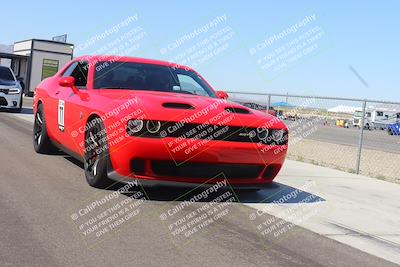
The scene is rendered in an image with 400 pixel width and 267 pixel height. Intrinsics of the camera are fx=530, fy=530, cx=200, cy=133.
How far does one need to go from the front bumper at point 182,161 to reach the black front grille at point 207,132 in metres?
0.05

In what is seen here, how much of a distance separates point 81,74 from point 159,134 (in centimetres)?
237

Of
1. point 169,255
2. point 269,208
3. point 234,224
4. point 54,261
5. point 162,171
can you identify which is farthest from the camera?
point 269,208

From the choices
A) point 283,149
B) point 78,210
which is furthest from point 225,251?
point 283,149

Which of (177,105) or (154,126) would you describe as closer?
(154,126)

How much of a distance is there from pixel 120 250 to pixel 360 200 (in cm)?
387

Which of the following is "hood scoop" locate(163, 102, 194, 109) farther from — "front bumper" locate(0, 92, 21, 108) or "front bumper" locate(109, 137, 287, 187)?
"front bumper" locate(0, 92, 21, 108)

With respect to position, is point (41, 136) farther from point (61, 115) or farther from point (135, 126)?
point (135, 126)

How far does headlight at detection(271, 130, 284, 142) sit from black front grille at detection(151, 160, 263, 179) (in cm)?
46

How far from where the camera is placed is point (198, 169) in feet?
17.5

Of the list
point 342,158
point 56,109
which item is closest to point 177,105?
point 56,109

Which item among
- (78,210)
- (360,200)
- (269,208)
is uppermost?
(78,210)

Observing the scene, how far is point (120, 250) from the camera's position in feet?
12.7

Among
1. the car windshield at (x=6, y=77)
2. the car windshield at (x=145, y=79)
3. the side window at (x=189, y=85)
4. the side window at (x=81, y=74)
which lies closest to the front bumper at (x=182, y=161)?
the car windshield at (x=145, y=79)

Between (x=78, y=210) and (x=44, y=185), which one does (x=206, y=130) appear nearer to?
(x=78, y=210)
